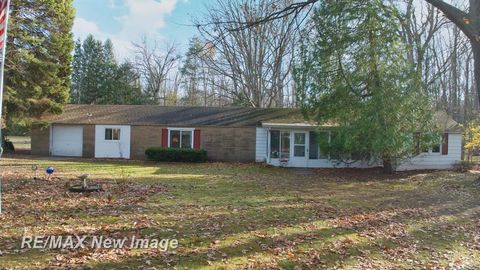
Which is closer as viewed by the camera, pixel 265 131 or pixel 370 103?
pixel 370 103

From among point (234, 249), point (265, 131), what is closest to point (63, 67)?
point (265, 131)

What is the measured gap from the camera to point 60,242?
5.85 meters

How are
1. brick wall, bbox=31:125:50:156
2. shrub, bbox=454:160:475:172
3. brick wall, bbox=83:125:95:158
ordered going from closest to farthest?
shrub, bbox=454:160:475:172
brick wall, bbox=83:125:95:158
brick wall, bbox=31:125:50:156

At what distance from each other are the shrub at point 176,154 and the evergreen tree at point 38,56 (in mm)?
7188

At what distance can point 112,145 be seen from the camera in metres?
25.0

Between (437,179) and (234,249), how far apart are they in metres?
14.4

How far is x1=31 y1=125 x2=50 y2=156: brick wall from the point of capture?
25.6 metres

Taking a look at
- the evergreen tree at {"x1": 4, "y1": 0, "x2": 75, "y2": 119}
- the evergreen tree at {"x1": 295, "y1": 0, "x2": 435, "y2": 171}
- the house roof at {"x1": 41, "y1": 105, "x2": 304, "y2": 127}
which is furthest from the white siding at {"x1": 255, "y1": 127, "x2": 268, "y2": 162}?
the evergreen tree at {"x1": 4, "y1": 0, "x2": 75, "y2": 119}

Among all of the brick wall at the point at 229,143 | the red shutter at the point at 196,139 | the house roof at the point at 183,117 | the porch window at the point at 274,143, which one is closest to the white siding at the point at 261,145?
the brick wall at the point at 229,143

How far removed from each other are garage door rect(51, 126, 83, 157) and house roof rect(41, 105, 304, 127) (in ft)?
1.99

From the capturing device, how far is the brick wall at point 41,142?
1007 inches

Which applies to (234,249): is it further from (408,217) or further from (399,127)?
(399,127)

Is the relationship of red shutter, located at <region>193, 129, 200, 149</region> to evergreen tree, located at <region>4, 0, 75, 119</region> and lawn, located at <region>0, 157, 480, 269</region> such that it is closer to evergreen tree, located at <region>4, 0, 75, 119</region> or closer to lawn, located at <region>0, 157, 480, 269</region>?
evergreen tree, located at <region>4, 0, 75, 119</region>

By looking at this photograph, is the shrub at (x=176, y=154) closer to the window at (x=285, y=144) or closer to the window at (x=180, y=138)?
the window at (x=180, y=138)
